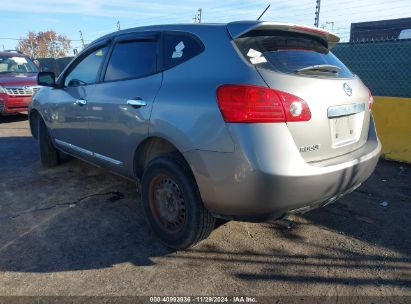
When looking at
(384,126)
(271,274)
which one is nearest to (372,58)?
(384,126)

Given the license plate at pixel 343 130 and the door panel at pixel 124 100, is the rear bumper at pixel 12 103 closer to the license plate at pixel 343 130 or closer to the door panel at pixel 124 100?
the door panel at pixel 124 100

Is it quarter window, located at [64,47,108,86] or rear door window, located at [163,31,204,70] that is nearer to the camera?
rear door window, located at [163,31,204,70]

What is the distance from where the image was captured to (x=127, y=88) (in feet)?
11.2

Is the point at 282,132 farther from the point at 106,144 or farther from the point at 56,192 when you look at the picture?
the point at 56,192

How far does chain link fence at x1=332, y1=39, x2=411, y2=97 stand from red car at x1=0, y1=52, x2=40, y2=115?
A: 25.1 ft

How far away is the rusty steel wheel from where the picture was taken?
10.0ft

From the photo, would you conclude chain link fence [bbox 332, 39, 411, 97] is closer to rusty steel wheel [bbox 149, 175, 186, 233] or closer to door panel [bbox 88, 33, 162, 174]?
door panel [bbox 88, 33, 162, 174]

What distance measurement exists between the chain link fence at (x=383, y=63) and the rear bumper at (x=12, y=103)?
7.66 m

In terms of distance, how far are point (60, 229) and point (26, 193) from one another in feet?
4.00

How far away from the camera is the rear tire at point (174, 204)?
113 inches

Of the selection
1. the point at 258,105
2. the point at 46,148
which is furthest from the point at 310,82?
the point at 46,148

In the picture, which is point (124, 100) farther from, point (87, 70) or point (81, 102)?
point (87, 70)

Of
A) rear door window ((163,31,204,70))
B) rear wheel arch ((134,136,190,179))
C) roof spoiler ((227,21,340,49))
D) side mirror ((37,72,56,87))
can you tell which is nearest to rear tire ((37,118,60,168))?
side mirror ((37,72,56,87))

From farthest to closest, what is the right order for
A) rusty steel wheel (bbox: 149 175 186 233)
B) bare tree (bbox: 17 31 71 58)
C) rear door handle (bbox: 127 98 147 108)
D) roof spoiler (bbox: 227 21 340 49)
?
bare tree (bbox: 17 31 71 58) < rear door handle (bbox: 127 98 147 108) < rusty steel wheel (bbox: 149 175 186 233) < roof spoiler (bbox: 227 21 340 49)
